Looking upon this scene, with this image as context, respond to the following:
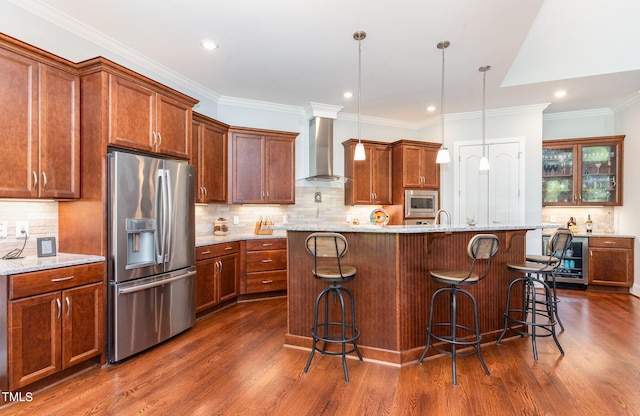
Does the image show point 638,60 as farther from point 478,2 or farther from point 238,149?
point 238,149

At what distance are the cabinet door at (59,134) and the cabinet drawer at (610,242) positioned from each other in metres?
6.59

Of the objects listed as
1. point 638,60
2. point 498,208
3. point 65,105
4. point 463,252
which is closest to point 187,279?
point 65,105

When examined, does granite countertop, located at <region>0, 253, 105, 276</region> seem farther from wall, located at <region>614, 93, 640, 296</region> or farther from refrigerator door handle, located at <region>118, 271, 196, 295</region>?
wall, located at <region>614, 93, 640, 296</region>

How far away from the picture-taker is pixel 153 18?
9.61ft

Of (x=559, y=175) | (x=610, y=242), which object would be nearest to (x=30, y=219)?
(x=559, y=175)

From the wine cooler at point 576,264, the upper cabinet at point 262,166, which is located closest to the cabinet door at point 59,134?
the upper cabinet at point 262,166

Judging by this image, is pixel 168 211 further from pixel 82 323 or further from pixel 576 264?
pixel 576 264

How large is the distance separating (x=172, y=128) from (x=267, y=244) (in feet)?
6.47

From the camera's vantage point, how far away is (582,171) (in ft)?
18.0

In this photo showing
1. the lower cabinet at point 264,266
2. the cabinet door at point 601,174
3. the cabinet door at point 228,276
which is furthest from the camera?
the cabinet door at point 601,174

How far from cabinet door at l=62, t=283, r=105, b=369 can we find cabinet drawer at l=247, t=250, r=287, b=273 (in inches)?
80.1

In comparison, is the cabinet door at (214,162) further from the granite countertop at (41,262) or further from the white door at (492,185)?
the white door at (492,185)

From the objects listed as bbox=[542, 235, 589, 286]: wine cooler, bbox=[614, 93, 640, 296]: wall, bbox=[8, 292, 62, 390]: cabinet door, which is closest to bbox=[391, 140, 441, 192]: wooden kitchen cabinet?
bbox=[542, 235, 589, 286]: wine cooler

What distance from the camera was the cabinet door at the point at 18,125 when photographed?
91.2 inches
